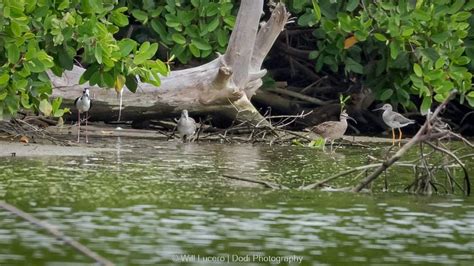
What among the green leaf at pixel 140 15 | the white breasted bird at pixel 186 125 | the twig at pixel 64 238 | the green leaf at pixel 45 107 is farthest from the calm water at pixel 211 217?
the green leaf at pixel 140 15

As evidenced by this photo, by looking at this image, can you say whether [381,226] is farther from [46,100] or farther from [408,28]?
[408,28]

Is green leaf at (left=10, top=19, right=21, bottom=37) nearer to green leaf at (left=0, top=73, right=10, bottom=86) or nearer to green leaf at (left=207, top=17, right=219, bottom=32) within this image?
green leaf at (left=0, top=73, right=10, bottom=86)

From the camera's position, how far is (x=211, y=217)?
831 centimetres

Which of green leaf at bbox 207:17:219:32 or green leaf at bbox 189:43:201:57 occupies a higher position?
green leaf at bbox 207:17:219:32

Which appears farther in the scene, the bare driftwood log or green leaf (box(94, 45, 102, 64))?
the bare driftwood log

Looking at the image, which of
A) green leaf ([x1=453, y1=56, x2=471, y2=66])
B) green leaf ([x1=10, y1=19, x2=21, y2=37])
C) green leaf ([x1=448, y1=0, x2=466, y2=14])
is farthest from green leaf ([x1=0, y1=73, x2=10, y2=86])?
green leaf ([x1=448, y1=0, x2=466, y2=14])

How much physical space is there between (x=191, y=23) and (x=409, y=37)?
271 centimetres

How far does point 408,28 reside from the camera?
604 inches

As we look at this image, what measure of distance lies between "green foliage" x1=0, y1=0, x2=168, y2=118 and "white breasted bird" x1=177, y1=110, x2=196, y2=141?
2457 millimetres

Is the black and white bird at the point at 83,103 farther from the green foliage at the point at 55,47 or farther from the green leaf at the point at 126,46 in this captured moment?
the green leaf at the point at 126,46

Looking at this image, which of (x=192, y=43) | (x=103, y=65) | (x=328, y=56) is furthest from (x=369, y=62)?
(x=103, y=65)

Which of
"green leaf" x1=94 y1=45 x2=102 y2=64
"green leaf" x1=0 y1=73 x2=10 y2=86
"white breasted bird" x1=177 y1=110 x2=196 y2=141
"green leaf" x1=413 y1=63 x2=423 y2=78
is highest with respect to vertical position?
"green leaf" x1=413 y1=63 x2=423 y2=78

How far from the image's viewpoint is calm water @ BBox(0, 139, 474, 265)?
7.05m

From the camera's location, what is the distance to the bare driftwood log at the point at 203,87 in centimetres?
1491
